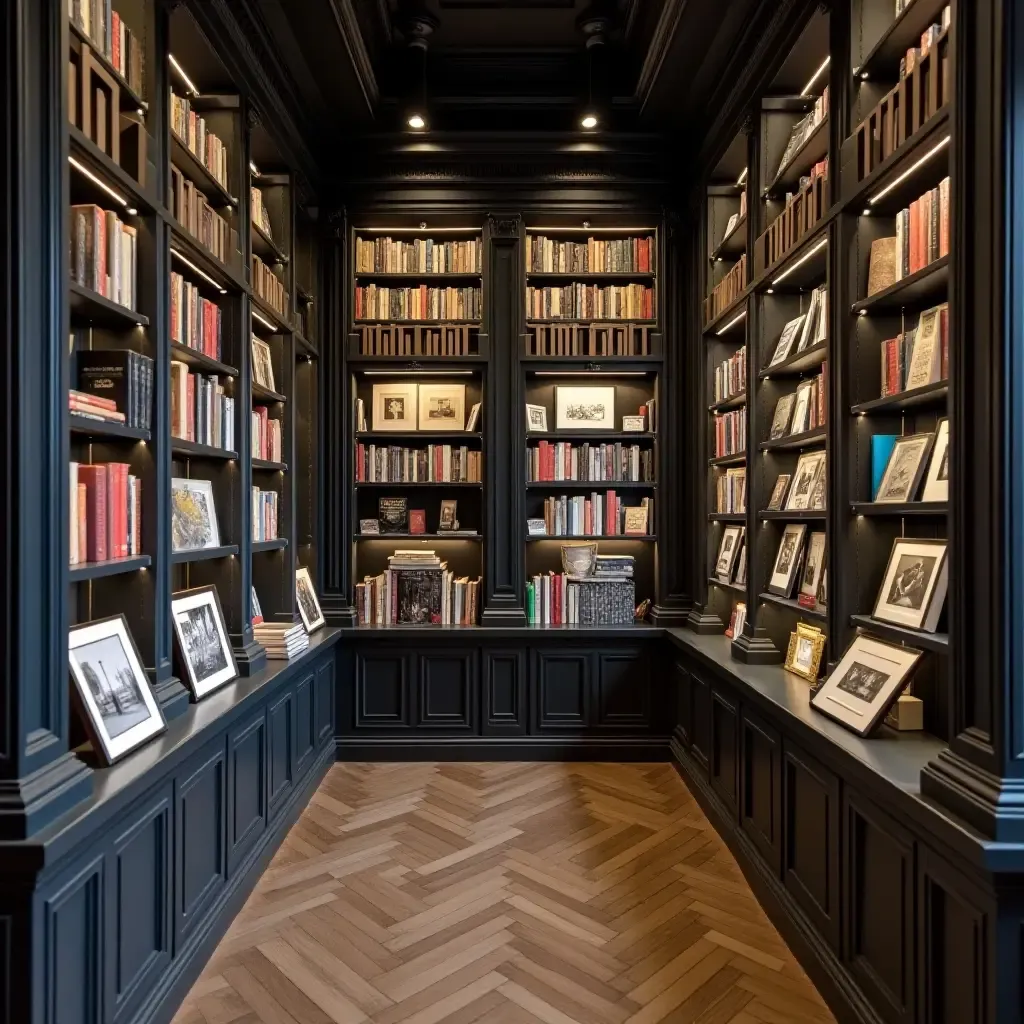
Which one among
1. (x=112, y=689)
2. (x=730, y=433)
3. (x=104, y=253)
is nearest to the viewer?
(x=112, y=689)

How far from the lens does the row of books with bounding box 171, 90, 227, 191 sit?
9.09ft

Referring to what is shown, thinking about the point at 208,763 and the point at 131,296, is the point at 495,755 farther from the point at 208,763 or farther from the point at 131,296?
the point at 131,296

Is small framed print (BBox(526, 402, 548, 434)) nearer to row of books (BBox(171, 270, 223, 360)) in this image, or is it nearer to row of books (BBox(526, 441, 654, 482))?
row of books (BBox(526, 441, 654, 482))

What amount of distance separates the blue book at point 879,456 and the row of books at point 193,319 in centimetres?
248

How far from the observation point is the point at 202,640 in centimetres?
277

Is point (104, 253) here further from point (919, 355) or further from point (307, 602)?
point (919, 355)

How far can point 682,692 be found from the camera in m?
4.16

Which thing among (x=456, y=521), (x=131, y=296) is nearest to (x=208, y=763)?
(x=131, y=296)

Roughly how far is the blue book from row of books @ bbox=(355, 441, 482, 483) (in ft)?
8.17

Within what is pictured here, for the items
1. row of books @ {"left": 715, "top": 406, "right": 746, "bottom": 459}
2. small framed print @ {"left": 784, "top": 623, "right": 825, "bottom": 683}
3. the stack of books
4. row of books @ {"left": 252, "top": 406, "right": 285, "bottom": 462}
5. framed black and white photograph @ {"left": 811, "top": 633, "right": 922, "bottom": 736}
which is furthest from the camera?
row of books @ {"left": 715, "top": 406, "right": 746, "bottom": 459}

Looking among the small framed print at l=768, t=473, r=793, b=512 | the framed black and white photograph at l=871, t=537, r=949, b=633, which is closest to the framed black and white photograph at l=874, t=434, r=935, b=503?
the framed black and white photograph at l=871, t=537, r=949, b=633

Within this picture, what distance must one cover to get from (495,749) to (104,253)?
3287 millimetres

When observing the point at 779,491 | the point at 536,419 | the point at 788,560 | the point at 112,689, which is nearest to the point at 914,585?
the point at 788,560

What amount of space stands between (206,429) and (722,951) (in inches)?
106
